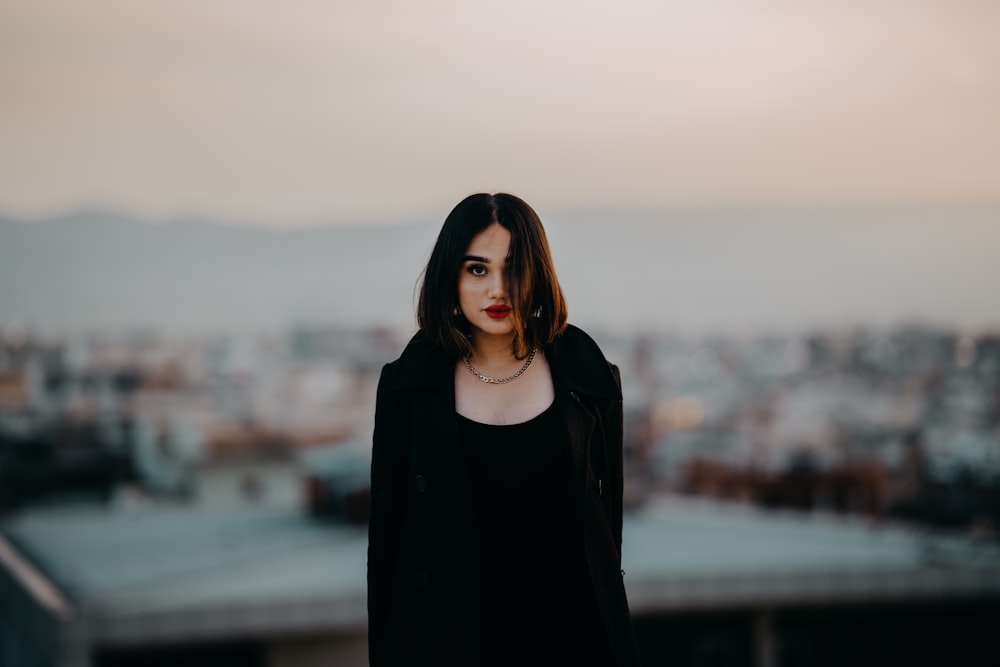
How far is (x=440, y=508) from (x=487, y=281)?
0.39 m

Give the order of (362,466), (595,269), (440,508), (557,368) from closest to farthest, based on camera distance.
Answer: (440,508) → (557,368) → (362,466) → (595,269)

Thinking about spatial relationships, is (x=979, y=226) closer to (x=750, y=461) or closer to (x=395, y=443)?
(x=750, y=461)

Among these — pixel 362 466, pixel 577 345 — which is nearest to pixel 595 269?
pixel 362 466

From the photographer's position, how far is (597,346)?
6.20 feet

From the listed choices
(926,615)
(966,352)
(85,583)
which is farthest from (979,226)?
(85,583)

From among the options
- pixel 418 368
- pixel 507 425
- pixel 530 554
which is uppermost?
pixel 418 368

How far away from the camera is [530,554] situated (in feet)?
5.72

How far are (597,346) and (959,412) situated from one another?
1658cm

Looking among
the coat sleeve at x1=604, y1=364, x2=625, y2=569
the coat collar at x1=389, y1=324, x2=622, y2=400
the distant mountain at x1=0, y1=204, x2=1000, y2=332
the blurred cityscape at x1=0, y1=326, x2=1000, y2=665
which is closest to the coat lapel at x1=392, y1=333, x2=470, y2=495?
the coat collar at x1=389, y1=324, x2=622, y2=400

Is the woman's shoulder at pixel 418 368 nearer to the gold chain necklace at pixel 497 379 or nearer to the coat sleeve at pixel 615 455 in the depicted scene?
the gold chain necklace at pixel 497 379

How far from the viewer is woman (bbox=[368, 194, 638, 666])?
5.65 ft

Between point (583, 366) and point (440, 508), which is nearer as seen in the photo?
point (440, 508)

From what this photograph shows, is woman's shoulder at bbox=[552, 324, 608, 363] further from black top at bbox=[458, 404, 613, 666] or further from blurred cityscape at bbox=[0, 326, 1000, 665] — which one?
blurred cityscape at bbox=[0, 326, 1000, 665]

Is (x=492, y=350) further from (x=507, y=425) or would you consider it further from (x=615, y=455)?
(x=615, y=455)
